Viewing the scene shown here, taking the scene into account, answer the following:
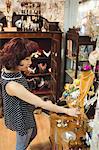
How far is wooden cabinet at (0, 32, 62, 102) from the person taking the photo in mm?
3816

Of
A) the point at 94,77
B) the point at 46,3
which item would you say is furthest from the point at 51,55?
the point at 94,77

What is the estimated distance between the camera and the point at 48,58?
4.32 m

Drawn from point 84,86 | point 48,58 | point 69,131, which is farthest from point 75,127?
point 48,58

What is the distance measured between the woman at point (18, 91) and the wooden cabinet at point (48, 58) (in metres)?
1.74

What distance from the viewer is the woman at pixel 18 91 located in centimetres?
193

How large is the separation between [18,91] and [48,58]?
96.2 inches

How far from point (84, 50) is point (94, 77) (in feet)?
3.22

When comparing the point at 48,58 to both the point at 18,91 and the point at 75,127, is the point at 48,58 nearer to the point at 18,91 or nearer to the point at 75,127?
the point at 75,127

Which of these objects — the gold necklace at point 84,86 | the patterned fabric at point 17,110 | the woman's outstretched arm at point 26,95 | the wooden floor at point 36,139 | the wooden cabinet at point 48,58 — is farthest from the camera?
the wooden cabinet at point 48,58

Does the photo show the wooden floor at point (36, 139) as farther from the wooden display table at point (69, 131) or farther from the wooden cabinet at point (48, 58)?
the wooden display table at point (69, 131)

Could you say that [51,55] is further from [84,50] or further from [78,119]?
[78,119]

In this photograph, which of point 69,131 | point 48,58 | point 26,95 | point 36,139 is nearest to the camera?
point 26,95

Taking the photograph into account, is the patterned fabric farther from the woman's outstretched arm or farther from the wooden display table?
the wooden display table

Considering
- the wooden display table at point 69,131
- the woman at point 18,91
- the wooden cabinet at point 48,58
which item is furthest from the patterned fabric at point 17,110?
the wooden cabinet at point 48,58
